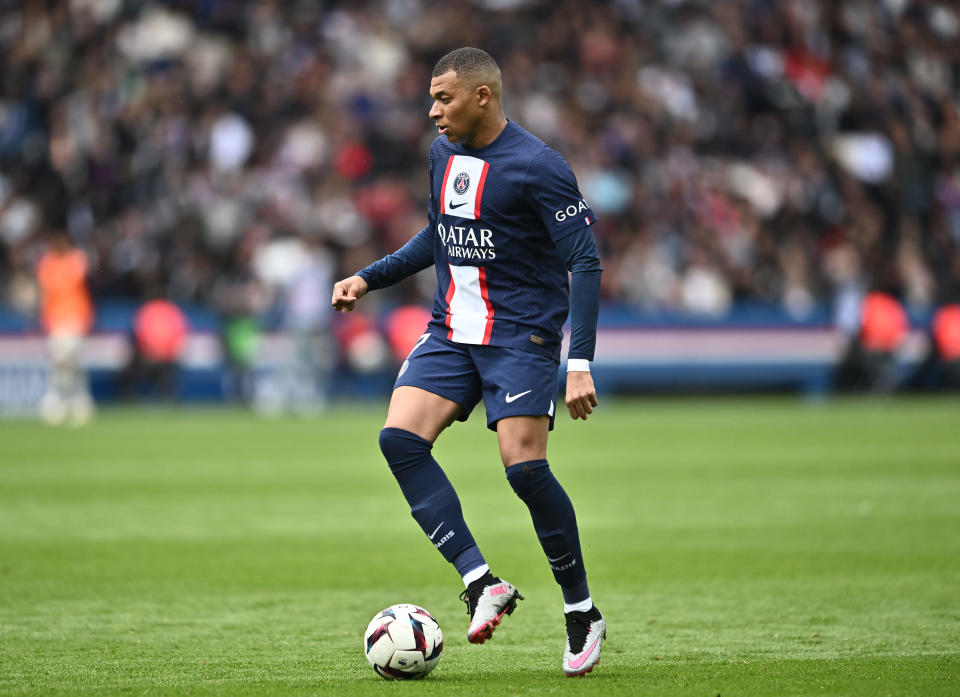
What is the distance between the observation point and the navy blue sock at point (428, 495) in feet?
18.1

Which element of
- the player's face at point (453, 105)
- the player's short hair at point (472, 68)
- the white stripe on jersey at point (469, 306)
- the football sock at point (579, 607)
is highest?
the player's short hair at point (472, 68)

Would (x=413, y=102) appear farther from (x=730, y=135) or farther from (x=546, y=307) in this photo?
(x=546, y=307)

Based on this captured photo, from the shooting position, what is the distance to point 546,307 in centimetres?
562

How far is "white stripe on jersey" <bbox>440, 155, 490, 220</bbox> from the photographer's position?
5555 millimetres

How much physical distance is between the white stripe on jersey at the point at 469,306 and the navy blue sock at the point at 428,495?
0.45 metres

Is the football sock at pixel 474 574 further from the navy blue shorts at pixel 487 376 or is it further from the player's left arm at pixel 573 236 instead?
the player's left arm at pixel 573 236

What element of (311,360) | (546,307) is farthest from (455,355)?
(311,360)

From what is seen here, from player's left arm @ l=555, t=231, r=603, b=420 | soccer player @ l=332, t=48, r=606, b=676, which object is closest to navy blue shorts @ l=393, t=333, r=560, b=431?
soccer player @ l=332, t=48, r=606, b=676

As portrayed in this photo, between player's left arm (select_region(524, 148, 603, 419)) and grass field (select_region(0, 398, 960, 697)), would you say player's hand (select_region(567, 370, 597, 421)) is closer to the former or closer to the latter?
player's left arm (select_region(524, 148, 603, 419))

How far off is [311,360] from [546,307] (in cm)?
1641

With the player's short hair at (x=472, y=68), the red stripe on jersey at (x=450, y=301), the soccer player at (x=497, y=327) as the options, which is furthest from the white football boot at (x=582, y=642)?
the player's short hair at (x=472, y=68)

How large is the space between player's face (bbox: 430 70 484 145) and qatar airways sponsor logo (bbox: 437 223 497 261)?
0.38 metres

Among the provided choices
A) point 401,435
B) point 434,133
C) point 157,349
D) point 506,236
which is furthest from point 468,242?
point 434,133

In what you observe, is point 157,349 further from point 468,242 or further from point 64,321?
point 468,242
